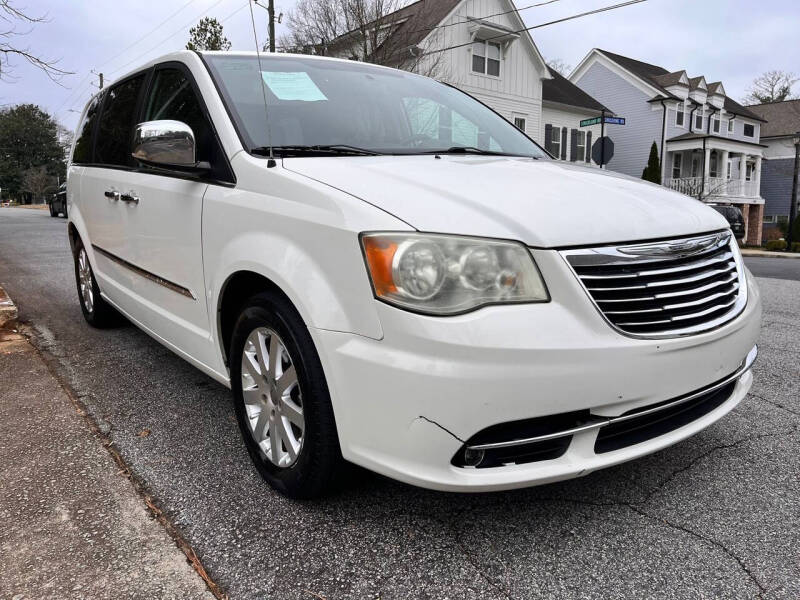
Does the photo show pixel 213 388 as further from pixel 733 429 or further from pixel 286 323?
pixel 733 429

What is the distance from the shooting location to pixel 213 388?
141 inches

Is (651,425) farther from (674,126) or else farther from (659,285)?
(674,126)

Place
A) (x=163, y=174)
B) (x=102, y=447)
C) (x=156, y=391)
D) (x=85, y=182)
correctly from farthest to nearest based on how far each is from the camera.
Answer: (x=85, y=182) < (x=156, y=391) < (x=163, y=174) < (x=102, y=447)

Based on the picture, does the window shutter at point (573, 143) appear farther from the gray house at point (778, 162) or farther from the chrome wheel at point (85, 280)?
the chrome wheel at point (85, 280)

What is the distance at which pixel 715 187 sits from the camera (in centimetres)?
3183

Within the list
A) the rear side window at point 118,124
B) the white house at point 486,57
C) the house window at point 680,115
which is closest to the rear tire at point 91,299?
the rear side window at point 118,124

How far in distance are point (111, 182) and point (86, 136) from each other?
1.26m

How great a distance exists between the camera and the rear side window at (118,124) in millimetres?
3697

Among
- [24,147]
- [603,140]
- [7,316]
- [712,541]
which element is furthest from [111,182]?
[24,147]

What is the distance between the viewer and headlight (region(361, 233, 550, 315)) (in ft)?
5.99

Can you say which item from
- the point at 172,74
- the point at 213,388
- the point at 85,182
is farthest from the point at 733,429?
the point at 85,182

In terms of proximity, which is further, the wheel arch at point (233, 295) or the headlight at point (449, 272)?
the wheel arch at point (233, 295)

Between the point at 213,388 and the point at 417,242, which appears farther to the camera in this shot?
the point at 213,388

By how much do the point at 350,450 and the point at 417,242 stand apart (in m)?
0.67
